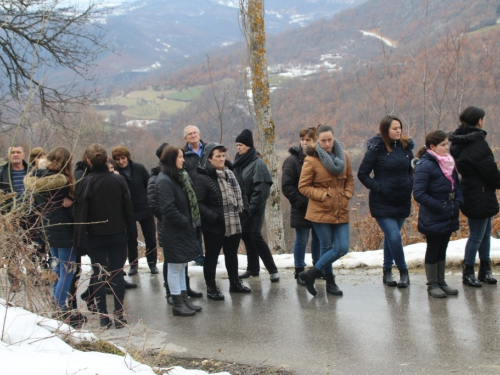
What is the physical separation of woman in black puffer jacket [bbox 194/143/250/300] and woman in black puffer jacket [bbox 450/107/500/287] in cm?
247

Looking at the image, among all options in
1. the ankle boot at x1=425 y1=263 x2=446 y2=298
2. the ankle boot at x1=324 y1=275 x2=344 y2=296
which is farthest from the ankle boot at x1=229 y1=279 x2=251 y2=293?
the ankle boot at x1=425 y1=263 x2=446 y2=298

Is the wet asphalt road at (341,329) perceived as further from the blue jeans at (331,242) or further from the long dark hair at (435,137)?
the long dark hair at (435,137)

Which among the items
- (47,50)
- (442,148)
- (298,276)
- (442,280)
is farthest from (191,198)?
(47,50)

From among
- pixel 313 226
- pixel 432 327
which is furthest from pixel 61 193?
pixel 432 327

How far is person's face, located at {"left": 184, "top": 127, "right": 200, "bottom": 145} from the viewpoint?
721 centimetres

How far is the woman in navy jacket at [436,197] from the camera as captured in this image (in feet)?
18.9

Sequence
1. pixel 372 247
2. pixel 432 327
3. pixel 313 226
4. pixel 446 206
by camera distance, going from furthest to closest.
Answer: pixel 372 247
pixel 313 226
pixel 446 206
pixel 432 327

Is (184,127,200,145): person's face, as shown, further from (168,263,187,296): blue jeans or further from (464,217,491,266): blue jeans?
(464,217,491,266): blue jeans

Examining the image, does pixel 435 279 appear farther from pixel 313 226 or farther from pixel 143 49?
pixel 143 49

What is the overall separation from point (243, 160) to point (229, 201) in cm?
83

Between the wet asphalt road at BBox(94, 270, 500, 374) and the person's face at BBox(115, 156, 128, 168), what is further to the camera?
the person's face at BBox(115, 156, 128, 168)

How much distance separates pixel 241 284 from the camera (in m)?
6.75

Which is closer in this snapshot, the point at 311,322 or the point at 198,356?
the point at 198,356

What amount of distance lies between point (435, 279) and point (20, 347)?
4.16 m
